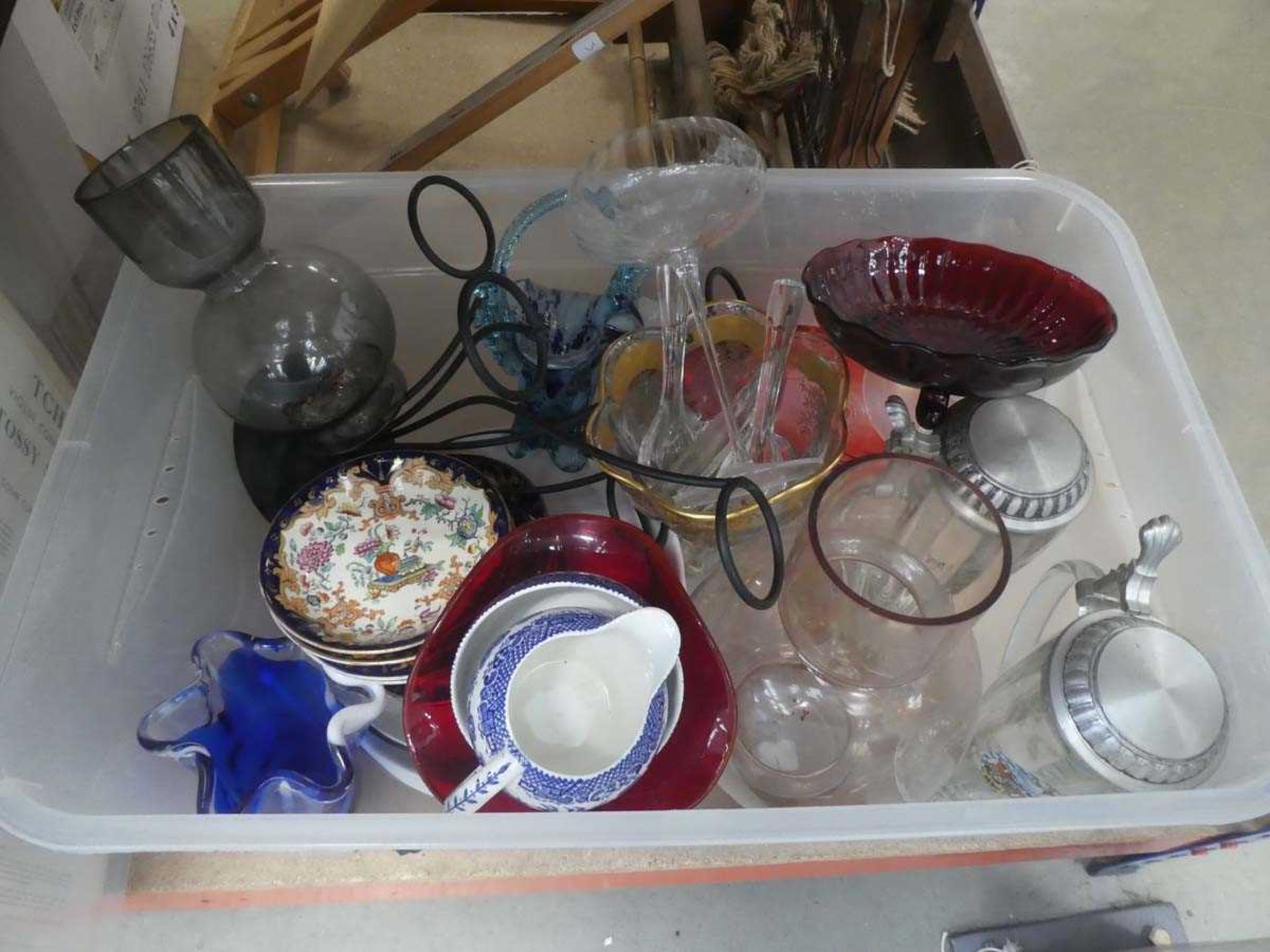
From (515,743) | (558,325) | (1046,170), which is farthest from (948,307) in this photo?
(1046,170)

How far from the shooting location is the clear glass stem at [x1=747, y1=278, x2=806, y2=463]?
451 millimetres

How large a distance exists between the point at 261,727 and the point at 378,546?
0.37 feet

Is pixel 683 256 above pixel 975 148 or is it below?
above

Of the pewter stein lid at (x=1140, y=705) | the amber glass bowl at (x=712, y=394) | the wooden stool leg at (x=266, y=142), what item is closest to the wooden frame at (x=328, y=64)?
the wooden stool leg at (x=266, y=142)

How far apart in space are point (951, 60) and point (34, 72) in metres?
0.72

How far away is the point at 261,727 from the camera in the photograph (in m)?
0.47

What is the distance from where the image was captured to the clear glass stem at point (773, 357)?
45 centimetres

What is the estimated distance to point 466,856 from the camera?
18.0 inches

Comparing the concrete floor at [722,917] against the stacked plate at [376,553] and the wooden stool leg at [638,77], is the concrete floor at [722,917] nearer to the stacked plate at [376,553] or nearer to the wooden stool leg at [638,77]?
the stacked plate at [376,553]

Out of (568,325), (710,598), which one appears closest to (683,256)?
(568,325)

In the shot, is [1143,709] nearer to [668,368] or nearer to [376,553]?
[668,368]

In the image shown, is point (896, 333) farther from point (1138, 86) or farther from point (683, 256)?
point (1138, 86)

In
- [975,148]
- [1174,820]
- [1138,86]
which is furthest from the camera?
[1138,86]

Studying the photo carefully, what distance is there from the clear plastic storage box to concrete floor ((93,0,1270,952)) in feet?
0.52
